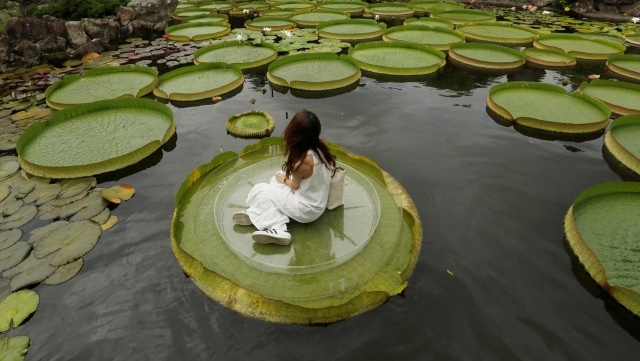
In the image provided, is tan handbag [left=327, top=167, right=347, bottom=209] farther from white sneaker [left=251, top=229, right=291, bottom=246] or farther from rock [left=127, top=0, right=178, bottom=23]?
rock [left=127, top=0, right=178, bottom=23]

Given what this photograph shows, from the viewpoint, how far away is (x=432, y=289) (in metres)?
3.50

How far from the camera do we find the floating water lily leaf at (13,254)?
3.66 metres

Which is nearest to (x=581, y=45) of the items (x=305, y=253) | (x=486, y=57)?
(x=486, y=57)

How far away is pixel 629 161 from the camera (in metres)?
5.05

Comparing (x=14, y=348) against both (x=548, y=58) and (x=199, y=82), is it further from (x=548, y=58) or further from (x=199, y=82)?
(x=548, y=58)

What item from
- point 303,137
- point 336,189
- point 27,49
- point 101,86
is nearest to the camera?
point 303,137

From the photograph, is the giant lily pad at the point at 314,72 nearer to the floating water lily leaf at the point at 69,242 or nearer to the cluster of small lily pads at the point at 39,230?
the cluster of small lily pads at the point at 39,230

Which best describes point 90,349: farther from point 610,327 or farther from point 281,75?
point 281,75

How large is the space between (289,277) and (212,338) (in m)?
0.86

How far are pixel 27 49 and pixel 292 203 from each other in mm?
9653

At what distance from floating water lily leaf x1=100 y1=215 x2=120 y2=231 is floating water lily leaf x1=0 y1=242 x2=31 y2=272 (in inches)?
28.6

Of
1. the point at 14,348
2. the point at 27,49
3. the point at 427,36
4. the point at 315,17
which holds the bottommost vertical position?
the point at 14,348

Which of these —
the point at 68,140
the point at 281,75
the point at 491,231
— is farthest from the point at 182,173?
the point at 491,231

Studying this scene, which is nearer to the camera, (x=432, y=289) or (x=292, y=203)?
(x=432, y=289)
